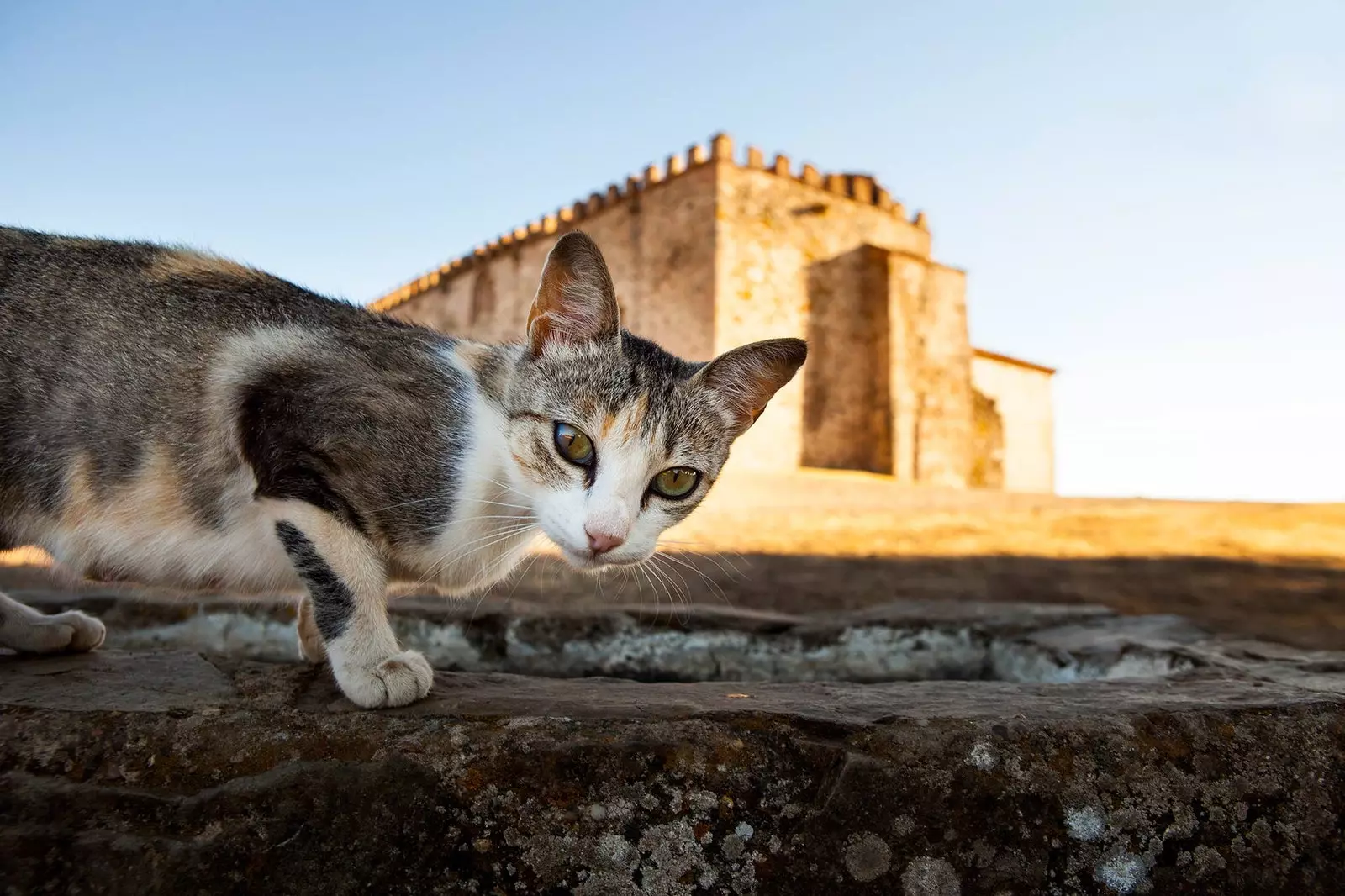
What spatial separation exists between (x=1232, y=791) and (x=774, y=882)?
683mm

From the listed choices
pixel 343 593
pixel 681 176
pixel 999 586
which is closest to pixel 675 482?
pixel 343 593

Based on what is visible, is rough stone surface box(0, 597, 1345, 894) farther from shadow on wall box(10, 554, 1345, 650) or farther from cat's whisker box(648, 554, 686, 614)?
shadow on wall box(10, 554, 1345, 650)

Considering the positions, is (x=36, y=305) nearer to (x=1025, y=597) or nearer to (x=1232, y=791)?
(x=1232, y=791)

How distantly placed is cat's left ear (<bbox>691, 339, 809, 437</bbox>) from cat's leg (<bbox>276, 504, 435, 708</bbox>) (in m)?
0.76

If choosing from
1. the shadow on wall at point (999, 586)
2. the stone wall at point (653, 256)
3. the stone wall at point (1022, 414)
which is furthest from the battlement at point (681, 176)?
the shadow on wall at point (999, 586)

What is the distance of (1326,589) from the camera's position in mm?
3078

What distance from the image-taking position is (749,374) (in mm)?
1928

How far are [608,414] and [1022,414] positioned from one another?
805 inches

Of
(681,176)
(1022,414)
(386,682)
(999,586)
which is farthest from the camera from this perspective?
(1022,414)

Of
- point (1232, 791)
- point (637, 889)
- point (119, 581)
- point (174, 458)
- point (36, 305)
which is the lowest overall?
point (637, 889)

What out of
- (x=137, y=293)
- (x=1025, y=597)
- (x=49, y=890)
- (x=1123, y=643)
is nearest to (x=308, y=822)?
(x=49, y=890)

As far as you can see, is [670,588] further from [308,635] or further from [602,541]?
[602,541]

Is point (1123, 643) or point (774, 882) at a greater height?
point (1123, 643)

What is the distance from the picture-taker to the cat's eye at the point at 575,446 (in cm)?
169
